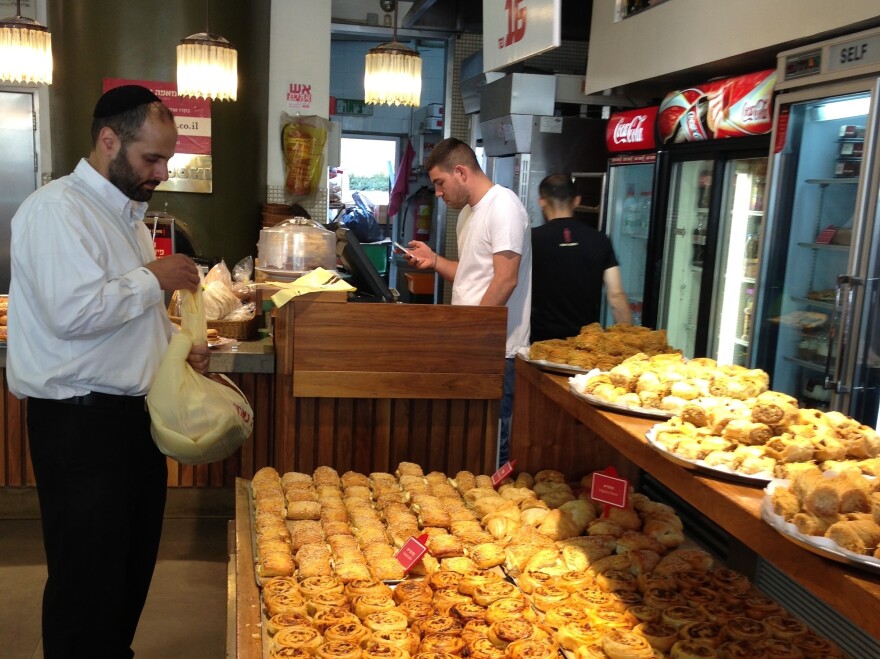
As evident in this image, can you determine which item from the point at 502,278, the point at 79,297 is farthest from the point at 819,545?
the point at 502,278

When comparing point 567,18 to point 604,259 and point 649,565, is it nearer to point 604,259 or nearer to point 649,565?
point 604,259

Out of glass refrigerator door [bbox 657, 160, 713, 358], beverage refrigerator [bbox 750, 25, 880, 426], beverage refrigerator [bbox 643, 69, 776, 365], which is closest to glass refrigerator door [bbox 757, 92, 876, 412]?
beverage refrigerator [bbox 750, 25, 880, 426]

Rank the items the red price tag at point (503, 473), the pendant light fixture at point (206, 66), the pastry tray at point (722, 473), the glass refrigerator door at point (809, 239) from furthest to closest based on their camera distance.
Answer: the pendant light fixture at point (206, 66) → the glass refrigerator door at point (809, 239) → the red price tag at point (503, 473) → the pastry tray at point (722, 473)

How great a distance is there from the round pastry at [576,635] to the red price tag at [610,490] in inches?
21.1

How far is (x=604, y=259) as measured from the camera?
4.98 metres

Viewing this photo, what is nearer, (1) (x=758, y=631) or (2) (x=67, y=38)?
(1) (x=758, y=631)

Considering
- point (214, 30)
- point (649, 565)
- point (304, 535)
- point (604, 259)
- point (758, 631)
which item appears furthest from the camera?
point (214, 30)

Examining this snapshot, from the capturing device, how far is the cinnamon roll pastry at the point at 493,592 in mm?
2240

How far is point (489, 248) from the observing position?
13.6 ft

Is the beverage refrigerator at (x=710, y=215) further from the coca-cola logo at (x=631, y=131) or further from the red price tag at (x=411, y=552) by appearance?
the red price tag at (x=411, y=552)

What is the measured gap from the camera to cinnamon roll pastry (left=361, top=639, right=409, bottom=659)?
Answer: 195cm

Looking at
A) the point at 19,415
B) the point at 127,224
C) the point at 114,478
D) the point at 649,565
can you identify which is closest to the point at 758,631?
the point at 649,565

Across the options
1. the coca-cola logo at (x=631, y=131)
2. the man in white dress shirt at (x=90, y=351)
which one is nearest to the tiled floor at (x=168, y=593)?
the man in white dress shirt at (x=90, y=351)

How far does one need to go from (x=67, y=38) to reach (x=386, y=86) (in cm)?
259
